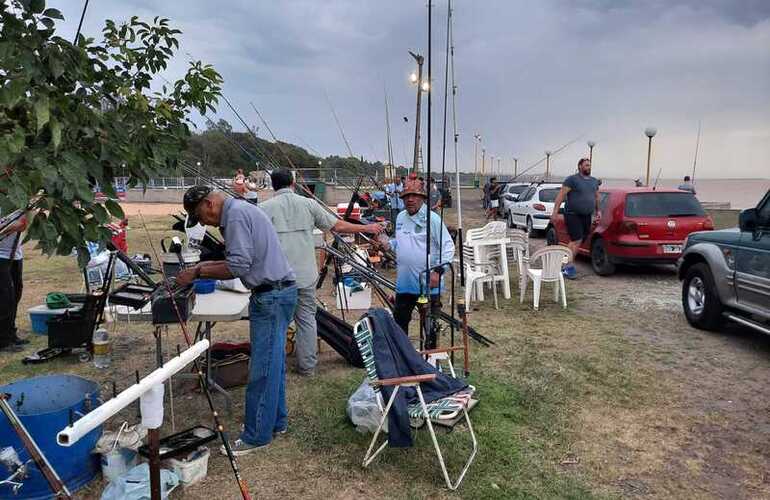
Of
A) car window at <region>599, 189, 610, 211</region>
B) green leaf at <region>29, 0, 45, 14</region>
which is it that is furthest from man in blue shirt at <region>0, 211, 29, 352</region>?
car window at <region>599, 189, 610, 211</region>

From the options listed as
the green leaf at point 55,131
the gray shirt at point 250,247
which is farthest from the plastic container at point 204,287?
the green leaf at point 55,131

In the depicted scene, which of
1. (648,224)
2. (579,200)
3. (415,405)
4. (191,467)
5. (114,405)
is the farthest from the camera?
(579,200)

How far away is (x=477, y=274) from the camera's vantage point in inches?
285

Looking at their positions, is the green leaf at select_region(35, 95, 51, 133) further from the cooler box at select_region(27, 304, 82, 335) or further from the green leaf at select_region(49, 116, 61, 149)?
the cooler box at select_region(27, 304, 82, 335)

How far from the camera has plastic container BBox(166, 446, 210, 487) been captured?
124 inches

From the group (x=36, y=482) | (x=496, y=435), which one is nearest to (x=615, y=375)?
(x=496, y=435)

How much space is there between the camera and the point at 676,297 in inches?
297

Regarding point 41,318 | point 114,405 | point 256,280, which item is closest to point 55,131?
point 114,405

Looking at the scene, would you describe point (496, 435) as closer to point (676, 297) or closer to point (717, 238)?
point (717, 238)

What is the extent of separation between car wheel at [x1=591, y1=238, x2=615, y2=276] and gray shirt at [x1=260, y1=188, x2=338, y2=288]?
6125mm

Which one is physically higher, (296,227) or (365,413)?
(296,227)

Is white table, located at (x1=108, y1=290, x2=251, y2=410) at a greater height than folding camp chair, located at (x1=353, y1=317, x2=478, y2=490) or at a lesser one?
greater

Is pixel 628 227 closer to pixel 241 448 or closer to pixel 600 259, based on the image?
pixel 600 259

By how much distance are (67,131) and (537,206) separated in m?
13.3
